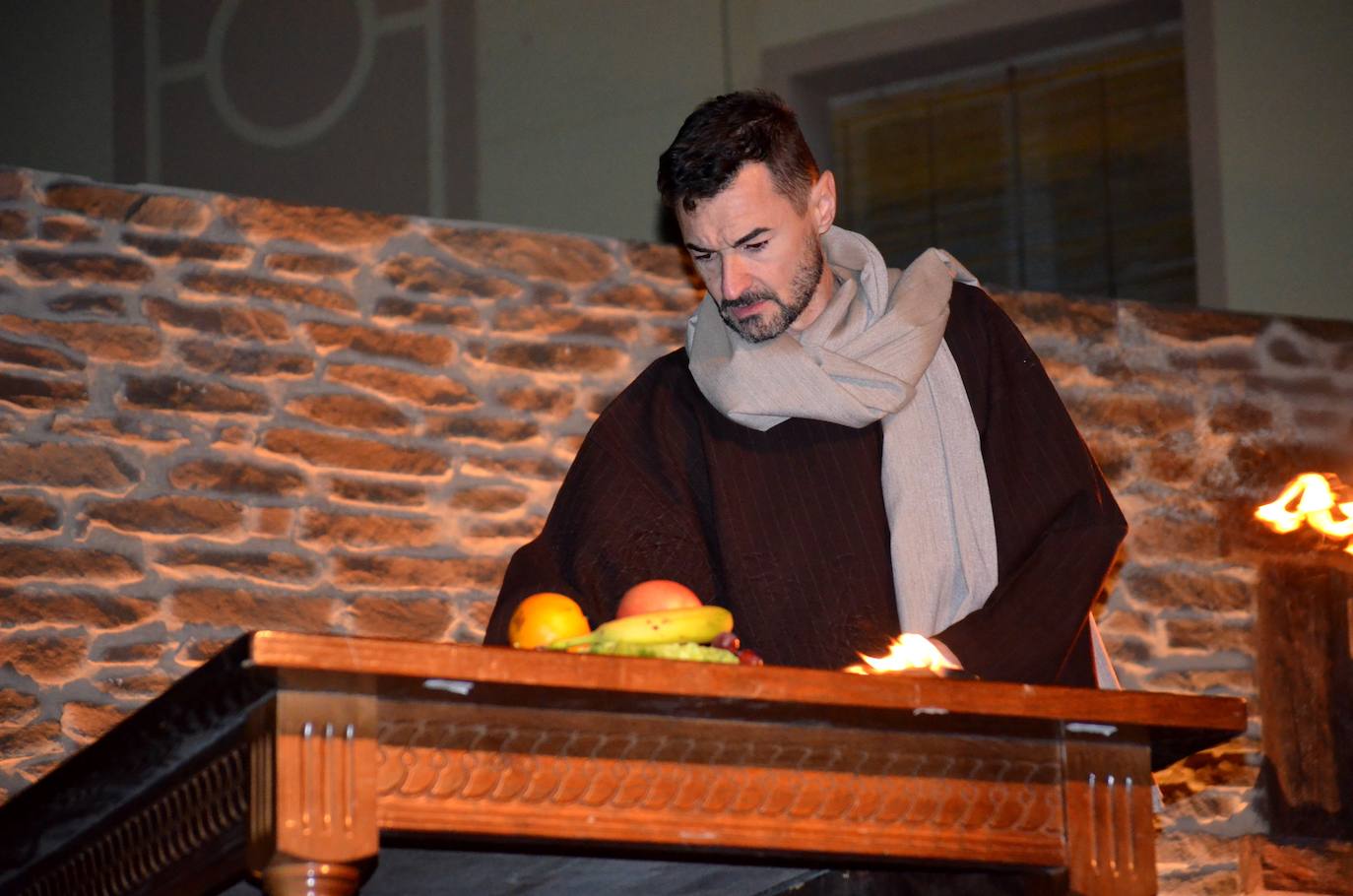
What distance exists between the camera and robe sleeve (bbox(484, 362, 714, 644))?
2.91 m

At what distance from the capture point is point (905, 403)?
2906 mm

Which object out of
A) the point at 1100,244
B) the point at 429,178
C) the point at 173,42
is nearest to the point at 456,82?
the point at 429,178

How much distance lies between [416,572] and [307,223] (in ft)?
2.90

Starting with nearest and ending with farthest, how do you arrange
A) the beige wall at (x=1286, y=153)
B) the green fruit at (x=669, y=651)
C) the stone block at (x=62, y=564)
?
the green fruit at (x=669, y=651), the stone block at (x=62, y=564), the beige wall at (x=1286, y=153)

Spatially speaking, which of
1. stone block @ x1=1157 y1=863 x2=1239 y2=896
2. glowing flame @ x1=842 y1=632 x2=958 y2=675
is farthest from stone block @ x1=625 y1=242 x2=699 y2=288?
glowing flame @ x1=842 y1=632 x2=958 y2=675

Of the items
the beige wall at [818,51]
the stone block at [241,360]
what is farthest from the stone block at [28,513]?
the beige wall at [818,51]

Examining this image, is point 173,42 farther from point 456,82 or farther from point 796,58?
point 796,58

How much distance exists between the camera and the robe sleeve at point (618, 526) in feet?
9.56

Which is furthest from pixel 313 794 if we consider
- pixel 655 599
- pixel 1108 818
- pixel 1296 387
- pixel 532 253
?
pixel 1296 387

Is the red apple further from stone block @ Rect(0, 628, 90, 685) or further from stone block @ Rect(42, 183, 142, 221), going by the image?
stone block @ Rect(42, 183, 142, 221)

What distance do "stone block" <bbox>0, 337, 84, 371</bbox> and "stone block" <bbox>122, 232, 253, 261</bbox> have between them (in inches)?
12.5

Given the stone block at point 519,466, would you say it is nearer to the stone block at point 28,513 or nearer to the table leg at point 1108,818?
the stone block at point 28,513

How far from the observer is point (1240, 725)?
7.49ft

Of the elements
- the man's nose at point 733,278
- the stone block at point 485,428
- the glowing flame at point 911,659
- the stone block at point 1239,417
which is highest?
the stone block at point 1239,417
